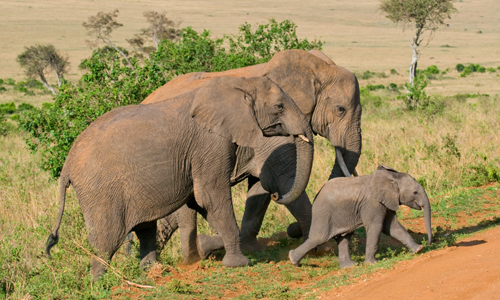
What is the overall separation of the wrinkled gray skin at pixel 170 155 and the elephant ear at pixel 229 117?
1 cm

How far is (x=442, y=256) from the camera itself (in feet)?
22.8

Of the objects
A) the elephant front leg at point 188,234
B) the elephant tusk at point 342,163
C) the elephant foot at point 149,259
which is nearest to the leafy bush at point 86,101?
the elephant front leg at point 188,234

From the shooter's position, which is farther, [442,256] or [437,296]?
[442,256]

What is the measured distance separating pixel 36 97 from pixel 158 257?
30553 mm

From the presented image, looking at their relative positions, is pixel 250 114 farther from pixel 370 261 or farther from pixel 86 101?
pixel 86 101

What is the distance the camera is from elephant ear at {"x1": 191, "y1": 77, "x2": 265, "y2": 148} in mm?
7359

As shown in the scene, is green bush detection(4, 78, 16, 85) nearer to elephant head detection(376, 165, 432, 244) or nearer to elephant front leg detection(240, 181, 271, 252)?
elephant front leg detection(240, 181, 271, 252)

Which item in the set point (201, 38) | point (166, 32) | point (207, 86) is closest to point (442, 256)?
point (207, 86)

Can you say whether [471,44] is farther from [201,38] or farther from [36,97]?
[201,38]

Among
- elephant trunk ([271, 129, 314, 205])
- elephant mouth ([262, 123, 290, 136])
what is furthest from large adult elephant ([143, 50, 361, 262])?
elephant mouth ([262, 123, 290, 136])

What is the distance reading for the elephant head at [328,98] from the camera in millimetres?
8695

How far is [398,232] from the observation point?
7594 mm

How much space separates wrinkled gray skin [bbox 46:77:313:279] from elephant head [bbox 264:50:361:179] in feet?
4.00

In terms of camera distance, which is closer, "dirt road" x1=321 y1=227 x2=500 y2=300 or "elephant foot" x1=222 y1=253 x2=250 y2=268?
"dirt road" x1=321 y1=227 x2=500 y2=300
